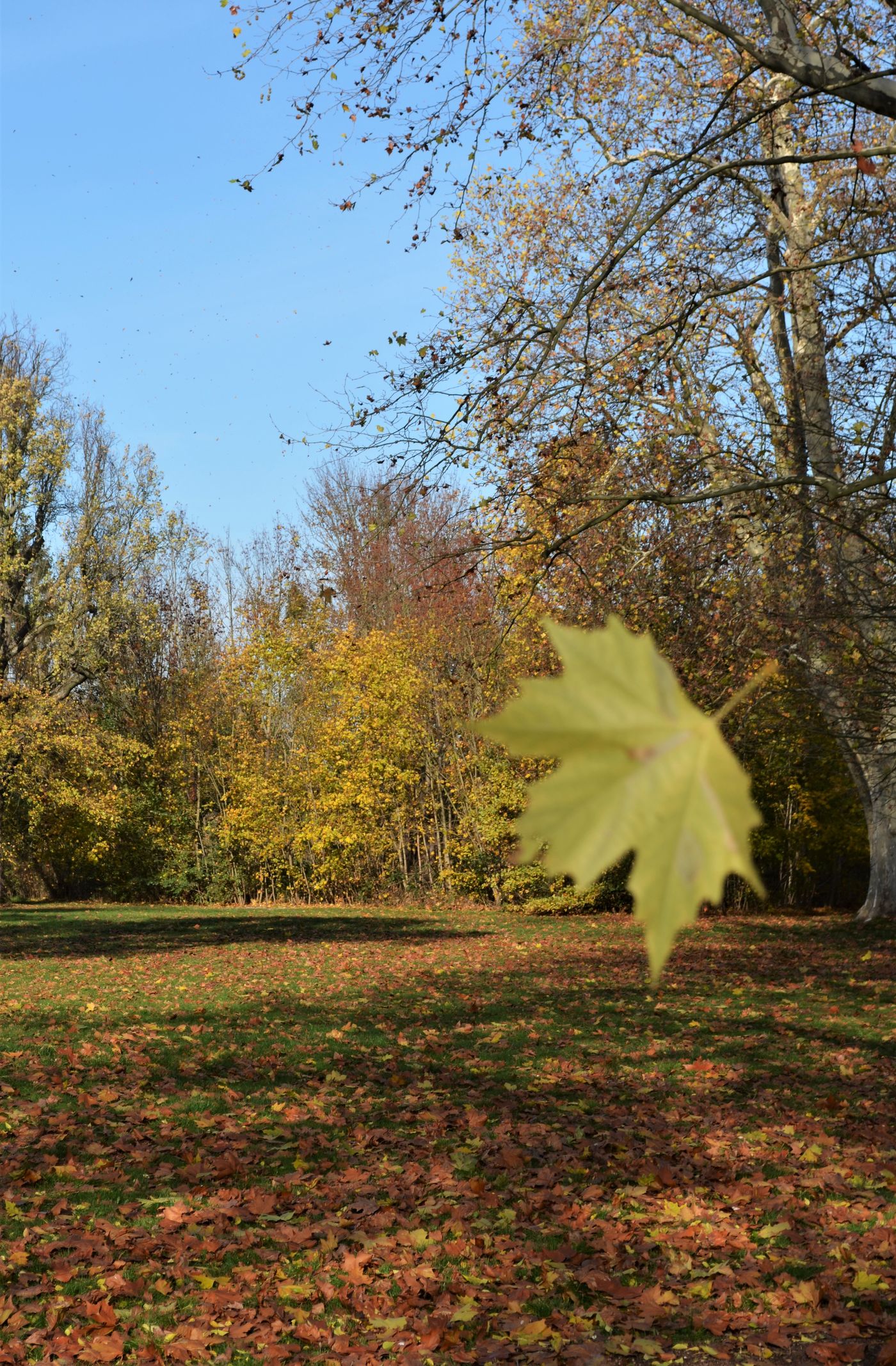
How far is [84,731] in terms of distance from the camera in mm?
24359

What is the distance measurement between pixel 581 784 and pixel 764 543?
1195 cm

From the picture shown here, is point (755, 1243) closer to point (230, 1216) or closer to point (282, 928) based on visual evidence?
point (230, 1216)

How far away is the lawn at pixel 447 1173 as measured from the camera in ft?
13.1

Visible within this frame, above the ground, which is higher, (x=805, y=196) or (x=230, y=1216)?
(x=805, y=196)

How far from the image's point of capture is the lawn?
3.98 metres

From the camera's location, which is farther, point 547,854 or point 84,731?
point 84,731

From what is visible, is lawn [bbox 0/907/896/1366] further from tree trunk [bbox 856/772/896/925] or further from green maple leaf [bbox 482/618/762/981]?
tree trunk [bbox 856/772/896/925]

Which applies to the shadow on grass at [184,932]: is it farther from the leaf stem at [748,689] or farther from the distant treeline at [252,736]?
the leaf stem at [748,689]

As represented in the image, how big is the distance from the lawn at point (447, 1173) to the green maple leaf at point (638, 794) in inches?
161

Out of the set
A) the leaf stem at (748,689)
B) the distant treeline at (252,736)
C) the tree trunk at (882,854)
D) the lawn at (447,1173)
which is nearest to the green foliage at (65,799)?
the distant treeline at (252,736)

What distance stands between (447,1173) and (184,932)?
1407 centimetres

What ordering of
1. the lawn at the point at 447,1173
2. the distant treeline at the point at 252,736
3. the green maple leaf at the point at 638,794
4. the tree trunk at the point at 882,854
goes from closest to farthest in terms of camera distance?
the green maple leaf at the point at 638,794 → the lawn at the point at 447,1173 → the tree trunk at the point at 882,854 → the distant treeline at the point at 252,736

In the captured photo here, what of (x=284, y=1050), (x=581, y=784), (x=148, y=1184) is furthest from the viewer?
(x=284, y=1050)

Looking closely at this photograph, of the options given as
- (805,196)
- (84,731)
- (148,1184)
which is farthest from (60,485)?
(148,1184)
